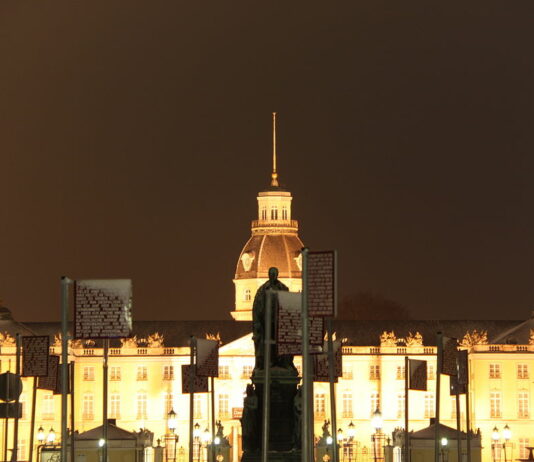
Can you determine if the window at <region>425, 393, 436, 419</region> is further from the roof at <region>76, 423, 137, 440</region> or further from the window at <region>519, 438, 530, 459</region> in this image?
the roof at <region>76, 423, 137, 440</region>

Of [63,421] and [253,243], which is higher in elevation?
[253,243]

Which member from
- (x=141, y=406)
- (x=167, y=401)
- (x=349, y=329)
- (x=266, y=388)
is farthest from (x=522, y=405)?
(x=266, y=388)

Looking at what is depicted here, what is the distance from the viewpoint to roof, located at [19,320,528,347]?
138 m

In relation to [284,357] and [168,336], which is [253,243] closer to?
[168,336]

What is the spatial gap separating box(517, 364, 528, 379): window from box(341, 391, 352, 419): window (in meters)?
9.70

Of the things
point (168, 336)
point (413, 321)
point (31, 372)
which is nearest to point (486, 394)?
point (413, 321)

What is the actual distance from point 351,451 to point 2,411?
75.4 m

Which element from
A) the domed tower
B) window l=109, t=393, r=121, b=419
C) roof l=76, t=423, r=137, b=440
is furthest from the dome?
roof l=76, t=423, r=137, b=440

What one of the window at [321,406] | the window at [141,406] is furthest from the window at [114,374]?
the window at [321,406]

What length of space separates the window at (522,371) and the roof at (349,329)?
148 inches

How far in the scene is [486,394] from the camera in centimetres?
13325

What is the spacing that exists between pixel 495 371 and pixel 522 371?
153 centimetres

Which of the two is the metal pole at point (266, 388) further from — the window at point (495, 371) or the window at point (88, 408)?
the window at point (88, 408)

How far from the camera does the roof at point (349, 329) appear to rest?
138m
